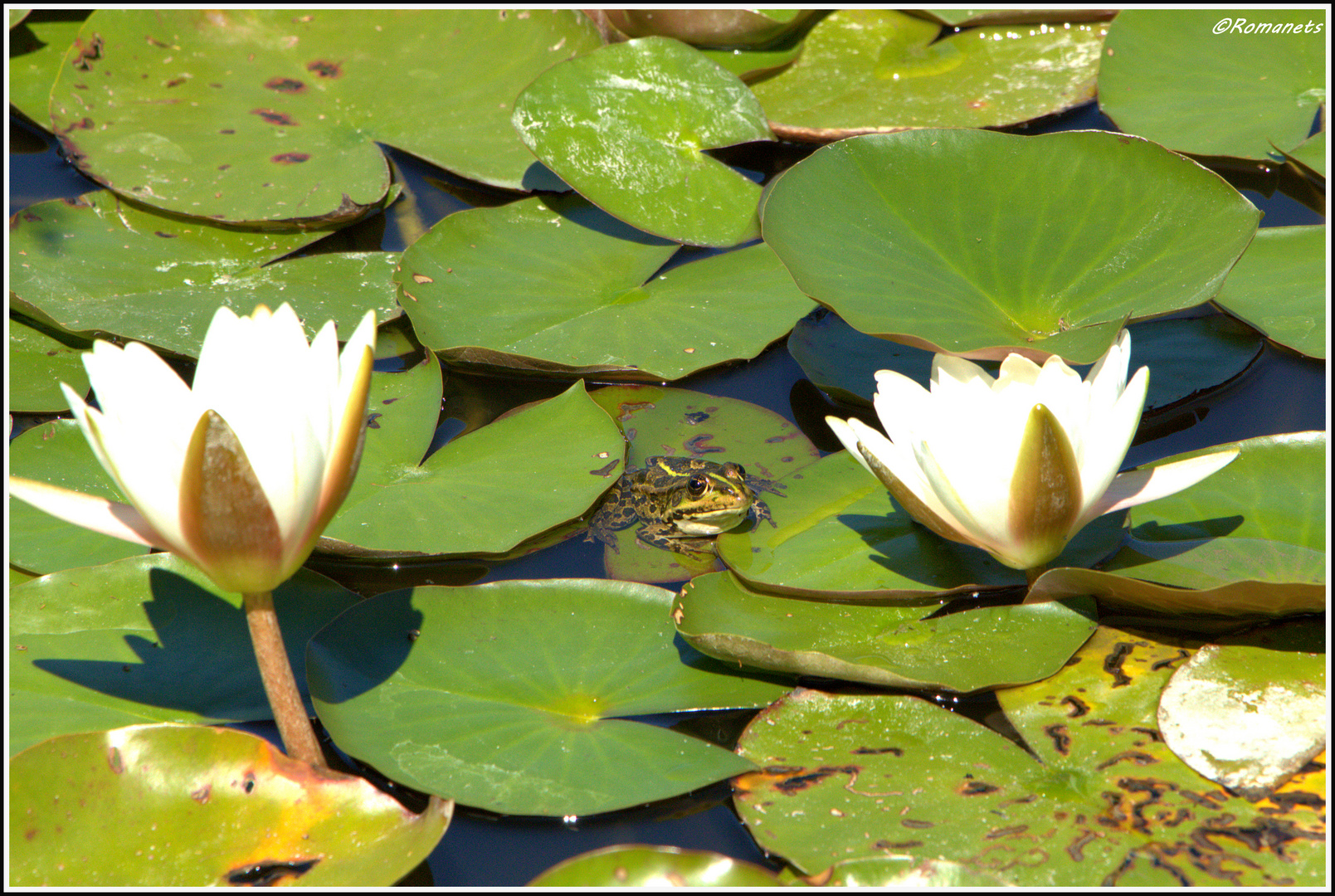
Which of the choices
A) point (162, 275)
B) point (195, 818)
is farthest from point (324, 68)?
point (195, 818)

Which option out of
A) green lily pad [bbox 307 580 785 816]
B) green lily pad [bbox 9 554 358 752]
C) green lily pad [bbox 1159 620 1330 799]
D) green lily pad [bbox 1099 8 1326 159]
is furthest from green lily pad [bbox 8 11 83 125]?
green lily pad [bbox 1159 620 1330 799]

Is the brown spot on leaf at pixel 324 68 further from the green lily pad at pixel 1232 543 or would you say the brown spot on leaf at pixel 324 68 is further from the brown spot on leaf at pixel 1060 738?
the brown spot on leaf at pixel 1060 738

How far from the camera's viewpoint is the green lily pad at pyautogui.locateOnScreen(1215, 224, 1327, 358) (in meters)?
2.75

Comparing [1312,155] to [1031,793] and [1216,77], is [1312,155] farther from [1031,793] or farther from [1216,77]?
[1031,793]

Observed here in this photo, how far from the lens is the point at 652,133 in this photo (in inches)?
140

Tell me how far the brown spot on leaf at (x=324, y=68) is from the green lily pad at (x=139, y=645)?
2.48 m

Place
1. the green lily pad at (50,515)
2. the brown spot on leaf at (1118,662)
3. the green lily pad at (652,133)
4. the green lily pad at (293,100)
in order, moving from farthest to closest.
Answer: the green lily pad at (293,100) < the green lily pad at (652,133) < the green lily pad at (50,515) < the brown spot on leaf at (1118,662)

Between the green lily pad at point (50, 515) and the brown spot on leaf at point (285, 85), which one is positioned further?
the brown spot on leaf at point (285, 85)

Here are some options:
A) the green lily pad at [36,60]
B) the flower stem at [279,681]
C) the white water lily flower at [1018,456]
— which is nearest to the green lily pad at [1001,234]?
the white water lily flower at [1018,456]

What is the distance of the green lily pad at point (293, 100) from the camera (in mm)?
3496

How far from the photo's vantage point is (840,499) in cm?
246

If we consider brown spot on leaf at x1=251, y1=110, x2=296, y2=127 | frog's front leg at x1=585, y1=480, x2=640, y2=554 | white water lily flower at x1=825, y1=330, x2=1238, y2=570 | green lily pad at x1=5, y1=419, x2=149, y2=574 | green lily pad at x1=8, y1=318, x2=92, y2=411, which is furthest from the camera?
brown spot on leaf at x1=251, y1=110, x2=296, y2=127

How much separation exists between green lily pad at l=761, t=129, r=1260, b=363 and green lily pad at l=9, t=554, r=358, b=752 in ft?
4.96

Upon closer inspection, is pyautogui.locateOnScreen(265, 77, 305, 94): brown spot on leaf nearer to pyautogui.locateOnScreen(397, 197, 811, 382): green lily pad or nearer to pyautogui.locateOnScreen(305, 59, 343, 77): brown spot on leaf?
pyautogui.locateOnScreen(305, 59, 343, 77): brown spot on leaf
